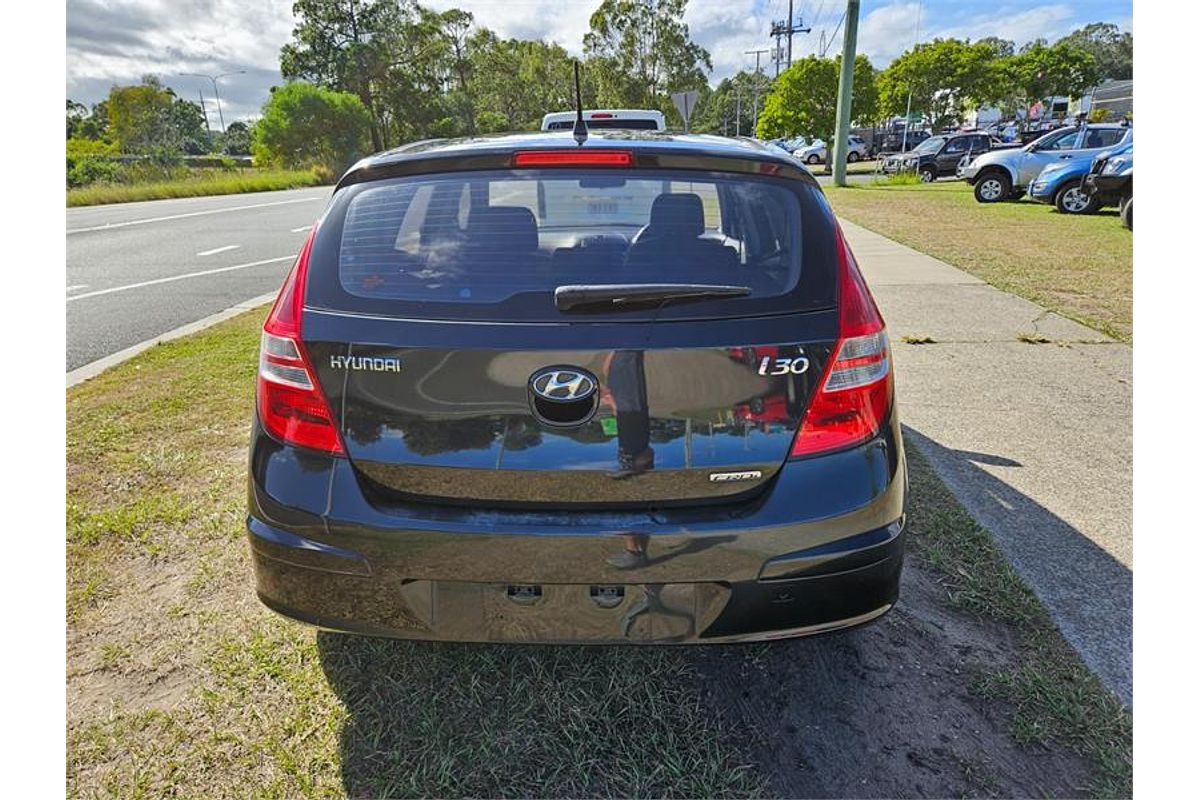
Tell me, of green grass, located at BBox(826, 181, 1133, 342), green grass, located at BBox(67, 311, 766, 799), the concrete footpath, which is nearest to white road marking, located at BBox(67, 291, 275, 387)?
green grass, located at BBox(67, 311, 766, 799)

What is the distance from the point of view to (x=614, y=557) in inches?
68.6

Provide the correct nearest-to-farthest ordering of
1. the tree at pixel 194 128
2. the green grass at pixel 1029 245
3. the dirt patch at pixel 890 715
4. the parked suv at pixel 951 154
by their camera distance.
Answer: the dirt patch at pixel 890 715 → the green grass at pixel 1029 245 → the parked suv at pixel 951 154 → the tree at pixel 194 128

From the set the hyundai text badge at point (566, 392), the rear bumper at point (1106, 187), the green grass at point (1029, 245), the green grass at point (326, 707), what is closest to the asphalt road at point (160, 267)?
the green grass at point (326, 707)

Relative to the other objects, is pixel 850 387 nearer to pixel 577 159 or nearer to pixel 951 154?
pixel 577 159

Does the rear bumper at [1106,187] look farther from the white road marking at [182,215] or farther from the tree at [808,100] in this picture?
the tree at [808,100]

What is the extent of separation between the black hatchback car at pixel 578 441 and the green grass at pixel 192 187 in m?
24.9

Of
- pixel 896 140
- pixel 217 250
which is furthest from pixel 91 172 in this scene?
pixel 896 140

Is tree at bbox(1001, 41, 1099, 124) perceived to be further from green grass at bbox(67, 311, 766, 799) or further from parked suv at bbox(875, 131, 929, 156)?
green grass at bbox(67, 311, 766, 799)

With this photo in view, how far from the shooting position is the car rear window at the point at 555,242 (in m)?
1.83

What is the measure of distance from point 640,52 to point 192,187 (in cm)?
3555

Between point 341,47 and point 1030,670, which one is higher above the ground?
point 341,47

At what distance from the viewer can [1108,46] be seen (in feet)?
293

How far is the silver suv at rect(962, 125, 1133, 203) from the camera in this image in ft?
59.5
